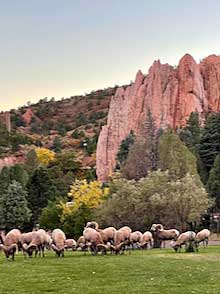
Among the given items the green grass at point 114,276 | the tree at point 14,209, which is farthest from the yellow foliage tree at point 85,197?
the green grass at point 114,276

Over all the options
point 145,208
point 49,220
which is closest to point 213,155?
point 49,220

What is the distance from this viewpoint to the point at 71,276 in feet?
68.7

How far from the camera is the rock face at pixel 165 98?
127 meters

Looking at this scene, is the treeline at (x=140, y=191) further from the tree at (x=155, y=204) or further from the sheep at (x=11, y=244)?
the sheep at (x=11, y=244)

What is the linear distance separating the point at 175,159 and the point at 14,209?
67.0ft

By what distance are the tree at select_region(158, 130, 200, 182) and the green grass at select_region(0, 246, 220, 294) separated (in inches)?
1126

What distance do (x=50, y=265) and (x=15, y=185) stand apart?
147 ft

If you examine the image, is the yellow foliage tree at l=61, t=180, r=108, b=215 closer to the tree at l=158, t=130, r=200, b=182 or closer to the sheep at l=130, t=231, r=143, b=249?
the tree at l=158, t=130, r=200, b=182

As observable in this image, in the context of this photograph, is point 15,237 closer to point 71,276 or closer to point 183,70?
point 71,276

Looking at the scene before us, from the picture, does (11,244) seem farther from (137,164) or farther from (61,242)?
(137,164)

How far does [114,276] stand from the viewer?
68.3ft

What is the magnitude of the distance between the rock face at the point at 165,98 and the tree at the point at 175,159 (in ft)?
201

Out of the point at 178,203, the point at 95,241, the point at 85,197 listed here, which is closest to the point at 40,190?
the point at 85,197

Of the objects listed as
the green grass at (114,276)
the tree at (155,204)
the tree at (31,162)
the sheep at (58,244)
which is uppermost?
the tree at (31,162)
